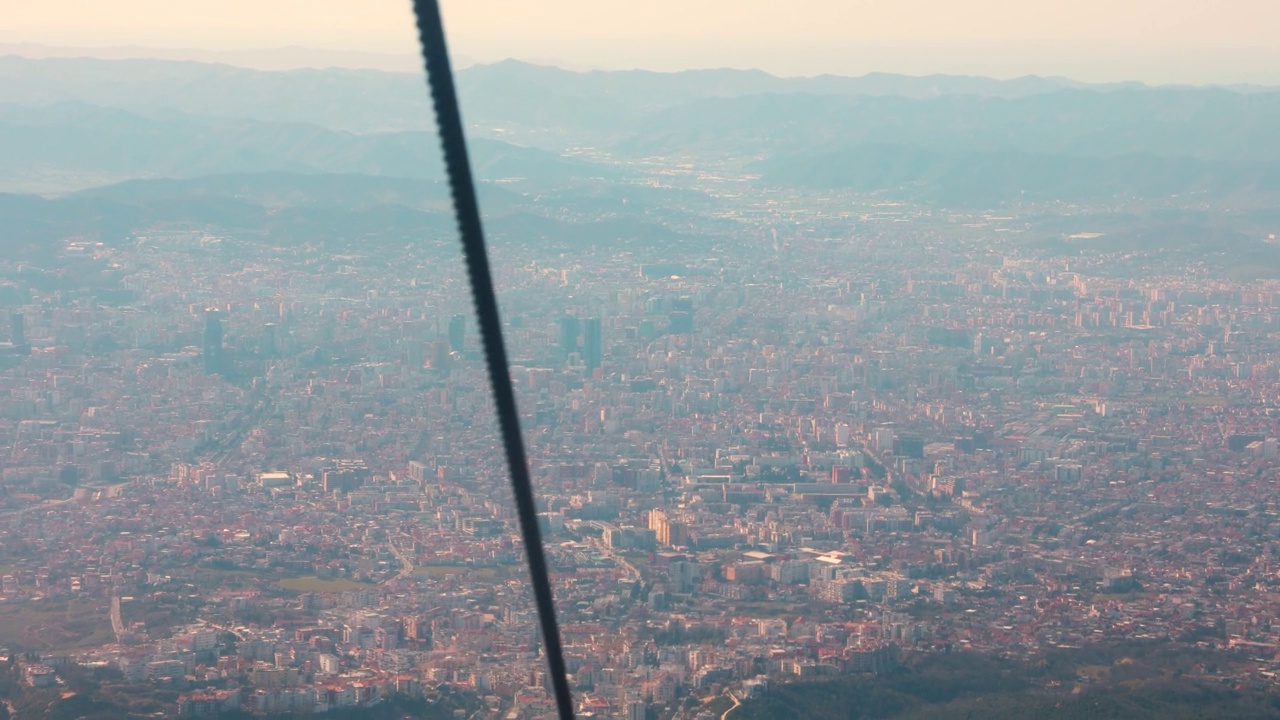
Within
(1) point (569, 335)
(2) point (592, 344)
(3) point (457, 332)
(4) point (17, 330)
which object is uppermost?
(4) point (17, 330)

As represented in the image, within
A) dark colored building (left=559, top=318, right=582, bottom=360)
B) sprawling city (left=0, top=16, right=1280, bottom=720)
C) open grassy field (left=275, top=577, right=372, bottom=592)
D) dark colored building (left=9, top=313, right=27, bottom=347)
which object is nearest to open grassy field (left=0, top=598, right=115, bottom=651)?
sprawling city (left=0, top=16, right=1280, bottom=720)

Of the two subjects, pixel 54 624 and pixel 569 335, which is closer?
pixel 54 624

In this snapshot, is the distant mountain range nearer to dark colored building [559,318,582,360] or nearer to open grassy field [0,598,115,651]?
dark colored building [559,318,582,360]

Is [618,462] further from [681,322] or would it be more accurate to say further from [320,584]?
[681,322]

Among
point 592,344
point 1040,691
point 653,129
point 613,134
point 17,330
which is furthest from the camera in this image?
point 653,129

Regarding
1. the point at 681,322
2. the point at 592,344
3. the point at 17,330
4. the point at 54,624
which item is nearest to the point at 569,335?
the point at 592,344

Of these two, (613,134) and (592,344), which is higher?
(613,134)

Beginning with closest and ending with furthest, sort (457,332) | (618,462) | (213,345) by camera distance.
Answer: (618,462) < (213,345) < (457,332)

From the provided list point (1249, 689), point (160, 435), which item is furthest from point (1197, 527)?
point (160, 435)

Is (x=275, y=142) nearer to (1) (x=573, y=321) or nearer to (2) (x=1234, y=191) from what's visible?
(1) (x=573, y=321)
